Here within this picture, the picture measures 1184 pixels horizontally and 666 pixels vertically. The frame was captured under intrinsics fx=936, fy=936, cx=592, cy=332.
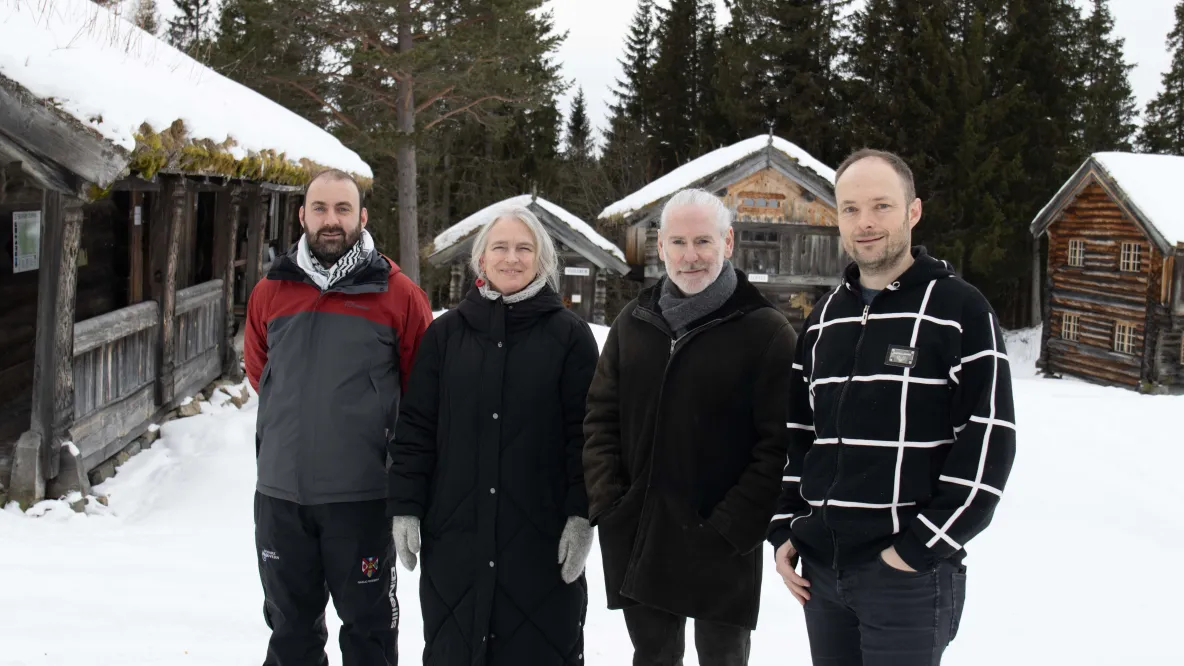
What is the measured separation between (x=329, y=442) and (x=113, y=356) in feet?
16.4

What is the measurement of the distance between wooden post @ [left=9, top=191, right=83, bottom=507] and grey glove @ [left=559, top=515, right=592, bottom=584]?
15.3ft

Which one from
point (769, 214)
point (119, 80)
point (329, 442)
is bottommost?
point (329, 442)

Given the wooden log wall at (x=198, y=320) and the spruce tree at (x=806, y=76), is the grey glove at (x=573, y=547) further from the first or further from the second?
the spruce tree at (x=806, y=76)

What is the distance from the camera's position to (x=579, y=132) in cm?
4144

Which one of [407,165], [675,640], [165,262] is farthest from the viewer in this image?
[407,165]

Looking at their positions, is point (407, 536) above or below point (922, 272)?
below

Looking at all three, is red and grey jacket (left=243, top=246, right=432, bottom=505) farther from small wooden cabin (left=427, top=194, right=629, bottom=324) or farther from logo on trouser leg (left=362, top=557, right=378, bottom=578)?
small wooden cabin (left=427, top=194, right=629, bottom=324)

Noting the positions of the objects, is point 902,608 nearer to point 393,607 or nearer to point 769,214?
point 393,607

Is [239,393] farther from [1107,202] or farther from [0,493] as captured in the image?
[1107,202]

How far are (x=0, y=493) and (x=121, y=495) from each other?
0.79 m

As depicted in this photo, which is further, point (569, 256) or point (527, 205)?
point (569, 256)

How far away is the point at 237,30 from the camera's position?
23.5m

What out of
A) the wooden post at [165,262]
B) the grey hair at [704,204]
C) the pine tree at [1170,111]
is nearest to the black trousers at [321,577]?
the grey hair at [704,204]

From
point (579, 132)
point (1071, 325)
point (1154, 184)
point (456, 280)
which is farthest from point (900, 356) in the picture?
point (579, 132)
